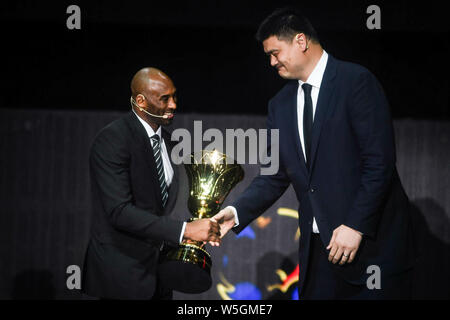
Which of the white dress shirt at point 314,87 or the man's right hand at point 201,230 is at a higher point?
the white dress shirt at point 314,87

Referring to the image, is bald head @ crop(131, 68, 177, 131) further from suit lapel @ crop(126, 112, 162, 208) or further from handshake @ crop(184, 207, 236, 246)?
handshake @ crop(184, 207, 236, 246)

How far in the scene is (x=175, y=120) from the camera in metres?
3.78

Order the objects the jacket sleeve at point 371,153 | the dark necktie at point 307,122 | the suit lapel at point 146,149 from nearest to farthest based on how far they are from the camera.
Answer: the jacket sleeve at point 371,153
the dark necktie at point 307,122
the suit lapel at point 146,149

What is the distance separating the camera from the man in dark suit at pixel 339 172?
5.82 ft

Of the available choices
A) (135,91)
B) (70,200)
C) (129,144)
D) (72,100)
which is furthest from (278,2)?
(70,200)

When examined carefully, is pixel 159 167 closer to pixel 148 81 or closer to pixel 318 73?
pixel 148 81

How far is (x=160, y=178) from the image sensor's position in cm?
207

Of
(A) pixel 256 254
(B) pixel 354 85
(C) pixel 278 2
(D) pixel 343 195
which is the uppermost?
(C) pixel 278 2

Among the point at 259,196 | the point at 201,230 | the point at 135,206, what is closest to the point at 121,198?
the point at 135,206

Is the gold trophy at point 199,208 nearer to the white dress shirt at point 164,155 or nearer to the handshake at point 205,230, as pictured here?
the handshake at point 205,230

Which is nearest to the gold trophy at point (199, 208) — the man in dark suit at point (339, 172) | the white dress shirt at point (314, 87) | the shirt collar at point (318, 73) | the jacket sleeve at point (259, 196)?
the jacket sleeve at point (259, 196)

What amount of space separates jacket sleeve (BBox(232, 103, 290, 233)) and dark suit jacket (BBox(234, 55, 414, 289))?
0.33 meters
